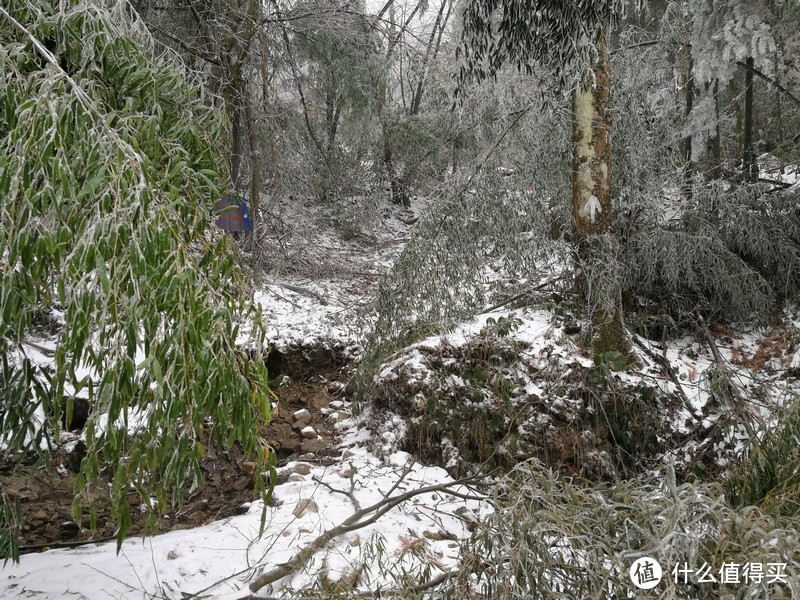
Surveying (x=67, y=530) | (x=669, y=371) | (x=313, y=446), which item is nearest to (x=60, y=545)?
(x=67, y=530)

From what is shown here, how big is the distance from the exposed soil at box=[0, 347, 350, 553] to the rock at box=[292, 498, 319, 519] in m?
0.47

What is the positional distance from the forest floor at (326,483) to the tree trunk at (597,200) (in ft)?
1.10

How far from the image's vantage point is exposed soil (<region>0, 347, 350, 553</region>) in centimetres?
367

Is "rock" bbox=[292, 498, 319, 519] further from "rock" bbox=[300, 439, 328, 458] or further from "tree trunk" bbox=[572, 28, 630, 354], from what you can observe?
"tree trunk" bbox=[572, 28, 630, 354]

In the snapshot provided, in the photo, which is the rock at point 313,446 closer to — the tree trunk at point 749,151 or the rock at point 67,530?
the rock at point 67,530

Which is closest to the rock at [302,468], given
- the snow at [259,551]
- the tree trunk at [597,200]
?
the snow at [259,551]

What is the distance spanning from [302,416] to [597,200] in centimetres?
338

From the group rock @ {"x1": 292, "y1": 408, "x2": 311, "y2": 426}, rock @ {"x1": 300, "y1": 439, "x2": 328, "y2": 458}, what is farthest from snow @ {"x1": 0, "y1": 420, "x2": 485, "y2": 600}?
rock @ {"x1": 292, "y1": 408, "x2": 311, "y2": 426}

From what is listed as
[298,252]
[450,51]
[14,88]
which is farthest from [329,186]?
[14,88]

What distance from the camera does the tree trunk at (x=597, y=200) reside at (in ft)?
15.0

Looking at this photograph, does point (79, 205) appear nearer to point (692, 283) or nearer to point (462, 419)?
point (462, 419)

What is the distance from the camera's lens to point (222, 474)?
4469 mm

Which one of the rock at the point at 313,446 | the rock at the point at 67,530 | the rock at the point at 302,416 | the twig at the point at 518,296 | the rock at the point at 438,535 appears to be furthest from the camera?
the twig at the point at 518,296

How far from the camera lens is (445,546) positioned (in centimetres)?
340
